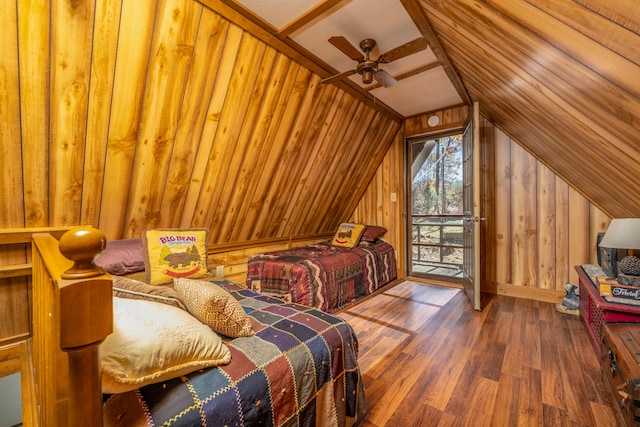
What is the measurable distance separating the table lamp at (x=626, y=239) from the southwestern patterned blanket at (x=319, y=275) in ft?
6.99

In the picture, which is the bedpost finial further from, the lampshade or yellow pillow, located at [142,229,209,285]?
the lampshade

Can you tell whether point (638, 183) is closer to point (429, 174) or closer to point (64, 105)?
point (64, 105)

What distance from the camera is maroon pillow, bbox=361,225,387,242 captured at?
12.9ft

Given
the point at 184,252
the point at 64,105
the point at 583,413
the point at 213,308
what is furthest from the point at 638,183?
the point at 64,105

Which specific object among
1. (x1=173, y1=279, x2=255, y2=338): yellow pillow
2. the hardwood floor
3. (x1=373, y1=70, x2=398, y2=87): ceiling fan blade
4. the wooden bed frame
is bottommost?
the hardwood floor

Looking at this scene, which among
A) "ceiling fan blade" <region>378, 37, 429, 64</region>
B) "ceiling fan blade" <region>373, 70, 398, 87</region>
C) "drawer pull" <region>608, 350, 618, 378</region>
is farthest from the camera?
"ceiling fan blade" <region>373, 70, 398, 87</region>

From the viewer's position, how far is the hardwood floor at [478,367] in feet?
4.84

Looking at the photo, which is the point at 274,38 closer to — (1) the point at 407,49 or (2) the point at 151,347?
(1) the point at 407,49

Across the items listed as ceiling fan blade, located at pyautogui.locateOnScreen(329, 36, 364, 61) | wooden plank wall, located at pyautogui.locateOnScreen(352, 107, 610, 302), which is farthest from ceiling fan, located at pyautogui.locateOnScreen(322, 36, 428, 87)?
wooden plank wall, located at pyautogui.locateOnScreen(352, 107, 610, 302)

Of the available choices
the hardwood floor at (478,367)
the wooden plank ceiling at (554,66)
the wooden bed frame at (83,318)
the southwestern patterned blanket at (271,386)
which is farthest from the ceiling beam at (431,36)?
the hardwood floor at (478,367)

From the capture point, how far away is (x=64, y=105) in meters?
1.59

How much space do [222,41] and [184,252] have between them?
157 centimetres

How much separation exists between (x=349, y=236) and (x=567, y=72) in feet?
9.55

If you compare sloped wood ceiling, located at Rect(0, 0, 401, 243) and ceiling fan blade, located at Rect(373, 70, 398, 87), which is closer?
sloped wood ceiling, located at Rect(0, 0, 401, 243)
